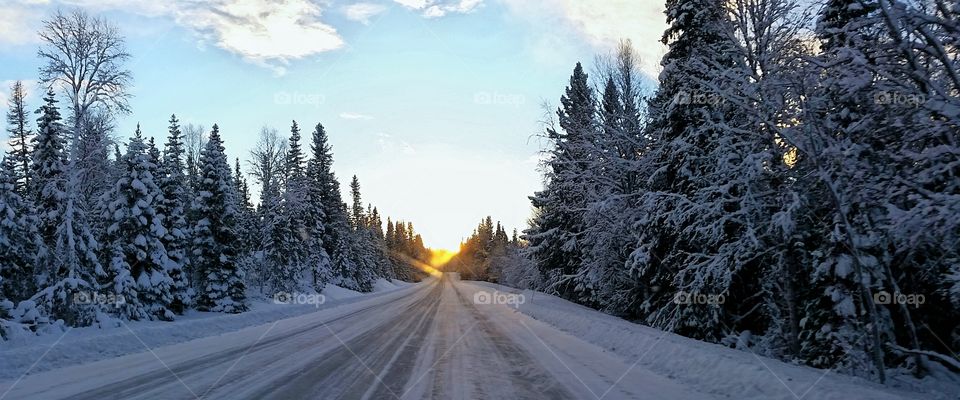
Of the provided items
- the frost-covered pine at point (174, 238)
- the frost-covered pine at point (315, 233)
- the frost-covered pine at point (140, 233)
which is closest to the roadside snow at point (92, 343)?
the frost-covered pine at point (140, 233)

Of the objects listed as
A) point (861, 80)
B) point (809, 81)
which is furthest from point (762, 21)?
point (861, 80)

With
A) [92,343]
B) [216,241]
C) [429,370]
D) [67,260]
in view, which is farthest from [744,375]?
[216,241]

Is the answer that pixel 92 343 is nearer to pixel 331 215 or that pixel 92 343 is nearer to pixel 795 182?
pixel 795 182

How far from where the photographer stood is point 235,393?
7133 mm

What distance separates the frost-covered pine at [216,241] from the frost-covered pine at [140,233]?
4862mm

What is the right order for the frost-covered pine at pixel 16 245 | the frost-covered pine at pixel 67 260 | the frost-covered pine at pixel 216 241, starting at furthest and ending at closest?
the frost-covered pine at pixel 216 241
the frost-covered pine at pixel 16 245
the frost-covered pine at pixel 67 260

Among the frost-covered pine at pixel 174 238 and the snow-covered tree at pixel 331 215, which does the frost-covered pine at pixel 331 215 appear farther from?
the frost-covered pine at pixel 174 238

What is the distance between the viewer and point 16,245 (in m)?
21.4

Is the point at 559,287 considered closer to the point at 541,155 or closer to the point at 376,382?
the point at 541,155

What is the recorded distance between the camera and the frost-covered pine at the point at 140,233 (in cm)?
2244

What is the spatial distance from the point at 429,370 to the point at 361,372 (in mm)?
1158

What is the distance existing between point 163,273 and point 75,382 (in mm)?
17234

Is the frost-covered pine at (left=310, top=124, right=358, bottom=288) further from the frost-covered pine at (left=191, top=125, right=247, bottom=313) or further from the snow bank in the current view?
the snow bank

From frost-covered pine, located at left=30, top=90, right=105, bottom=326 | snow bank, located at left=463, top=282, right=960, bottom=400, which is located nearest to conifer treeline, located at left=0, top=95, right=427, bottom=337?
frost-covered pine, located at left=30, top=90, right=105, bottom=326
